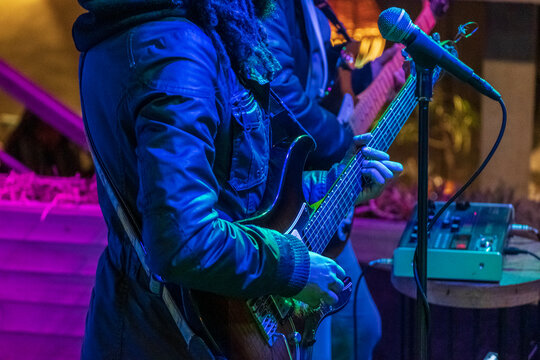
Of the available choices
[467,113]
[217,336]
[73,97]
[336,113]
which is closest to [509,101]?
[467,113]

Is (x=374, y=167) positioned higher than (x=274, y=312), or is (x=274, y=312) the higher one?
(x=374, y=167)

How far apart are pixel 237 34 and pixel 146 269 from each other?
0.54 meters

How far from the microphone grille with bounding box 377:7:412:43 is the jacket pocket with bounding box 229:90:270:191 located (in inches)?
13.5

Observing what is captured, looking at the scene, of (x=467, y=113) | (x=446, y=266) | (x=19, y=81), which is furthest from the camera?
(x=467, y=113)

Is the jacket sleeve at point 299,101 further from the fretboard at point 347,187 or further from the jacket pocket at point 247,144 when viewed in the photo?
the jacket pocket at point 247,144

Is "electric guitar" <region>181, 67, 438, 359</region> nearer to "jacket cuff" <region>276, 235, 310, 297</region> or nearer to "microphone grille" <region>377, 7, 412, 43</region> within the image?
"jacket cuff" <region>276, 235, 310, 297</region>

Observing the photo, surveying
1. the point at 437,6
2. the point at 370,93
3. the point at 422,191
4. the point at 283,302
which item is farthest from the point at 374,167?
the point at 437,6

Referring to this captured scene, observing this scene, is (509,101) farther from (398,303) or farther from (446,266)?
(446,266)

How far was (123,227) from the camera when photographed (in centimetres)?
154

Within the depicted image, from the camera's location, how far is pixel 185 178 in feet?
4.26

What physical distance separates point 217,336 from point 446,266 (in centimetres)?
108

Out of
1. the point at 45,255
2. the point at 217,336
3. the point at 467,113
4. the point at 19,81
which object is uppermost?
the point at 217,336

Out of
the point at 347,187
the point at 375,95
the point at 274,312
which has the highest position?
the point at 347,187

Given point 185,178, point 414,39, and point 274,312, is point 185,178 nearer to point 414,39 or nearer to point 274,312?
point 274,312
